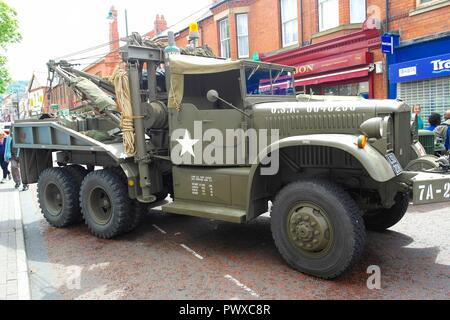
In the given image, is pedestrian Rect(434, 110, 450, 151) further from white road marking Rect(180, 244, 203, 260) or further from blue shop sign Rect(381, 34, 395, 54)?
white road marking Rect(180, 244, 203, 260)

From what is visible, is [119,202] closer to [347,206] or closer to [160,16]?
[347,206]

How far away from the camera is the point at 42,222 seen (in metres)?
7.20

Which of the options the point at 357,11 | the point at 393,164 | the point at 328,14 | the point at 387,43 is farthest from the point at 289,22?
the point at 393,164

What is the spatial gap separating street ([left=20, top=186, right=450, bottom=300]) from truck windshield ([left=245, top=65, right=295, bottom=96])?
193cm

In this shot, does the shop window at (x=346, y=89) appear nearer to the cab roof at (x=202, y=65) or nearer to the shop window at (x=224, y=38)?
the shop window at (x=224, y=38)

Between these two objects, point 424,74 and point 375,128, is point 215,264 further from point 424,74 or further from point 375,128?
point 424,74

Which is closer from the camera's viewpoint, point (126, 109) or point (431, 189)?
point (431, 189)

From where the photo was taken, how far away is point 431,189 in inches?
155

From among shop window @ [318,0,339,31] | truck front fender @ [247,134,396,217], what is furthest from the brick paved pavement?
shop window @ [318,0,339,31]

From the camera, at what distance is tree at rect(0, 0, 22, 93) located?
18734mm

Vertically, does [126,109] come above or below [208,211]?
above

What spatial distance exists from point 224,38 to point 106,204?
13423 millimetres

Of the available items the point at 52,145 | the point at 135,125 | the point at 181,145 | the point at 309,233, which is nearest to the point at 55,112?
the point at 52,145
